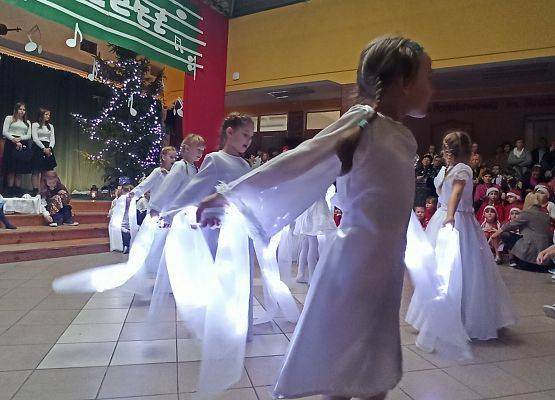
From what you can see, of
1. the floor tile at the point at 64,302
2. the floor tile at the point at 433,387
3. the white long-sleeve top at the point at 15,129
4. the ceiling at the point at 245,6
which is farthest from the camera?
the ceiling at the point at 245,6

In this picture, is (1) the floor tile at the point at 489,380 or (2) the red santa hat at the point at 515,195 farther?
(2) the red santa hat at the point at 515,195

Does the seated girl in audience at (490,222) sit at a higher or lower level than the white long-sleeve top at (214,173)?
lower

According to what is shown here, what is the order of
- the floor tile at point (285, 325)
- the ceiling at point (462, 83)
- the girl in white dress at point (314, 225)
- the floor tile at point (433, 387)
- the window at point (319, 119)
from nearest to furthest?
the floor tile at point (433, 387), the floor tile at point (285, 325), the girl in white dress at point (314, 225), the ceiling at point (462, 83), the window at point (319, 119)

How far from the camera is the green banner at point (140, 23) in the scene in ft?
19.2

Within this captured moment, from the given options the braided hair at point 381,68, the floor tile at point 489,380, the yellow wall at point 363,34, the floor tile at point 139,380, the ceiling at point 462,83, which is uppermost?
the yellow wall at point 363,34

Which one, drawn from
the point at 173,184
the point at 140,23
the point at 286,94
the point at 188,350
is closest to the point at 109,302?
the point at 173,184

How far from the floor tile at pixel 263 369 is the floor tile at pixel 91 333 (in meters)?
1.01

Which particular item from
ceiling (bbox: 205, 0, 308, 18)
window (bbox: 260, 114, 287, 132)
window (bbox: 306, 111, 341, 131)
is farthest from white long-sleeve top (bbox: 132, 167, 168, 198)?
window (bbox: 260, 114, 287, 132)

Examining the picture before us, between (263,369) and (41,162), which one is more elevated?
(41,162)

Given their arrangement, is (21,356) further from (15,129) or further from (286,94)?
(286,94)

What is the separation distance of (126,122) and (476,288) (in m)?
7.85

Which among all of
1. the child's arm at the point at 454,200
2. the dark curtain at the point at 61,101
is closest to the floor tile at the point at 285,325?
the child's arm at the point at 454,200

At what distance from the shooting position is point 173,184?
12.9 feet

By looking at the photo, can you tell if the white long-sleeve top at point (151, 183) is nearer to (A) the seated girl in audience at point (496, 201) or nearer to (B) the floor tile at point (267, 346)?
(B) the floor tile at point (267, 346)
